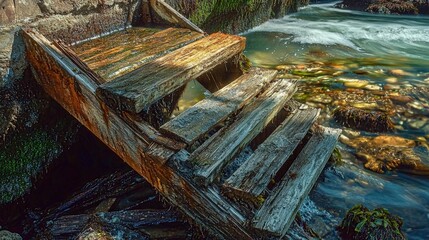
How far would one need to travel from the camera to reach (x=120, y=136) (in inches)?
93.7

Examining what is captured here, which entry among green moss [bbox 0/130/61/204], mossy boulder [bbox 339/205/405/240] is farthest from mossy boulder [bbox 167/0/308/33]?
mossy boulder [bbox 339/205/405/240]

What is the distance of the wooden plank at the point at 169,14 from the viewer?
3750 millimetres

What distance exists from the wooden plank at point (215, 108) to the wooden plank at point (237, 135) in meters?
0.09

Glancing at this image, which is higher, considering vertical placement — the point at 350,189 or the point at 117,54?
the point at 117,54

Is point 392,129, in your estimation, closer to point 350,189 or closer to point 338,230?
point 350,189

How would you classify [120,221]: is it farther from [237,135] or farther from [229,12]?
[229,12]

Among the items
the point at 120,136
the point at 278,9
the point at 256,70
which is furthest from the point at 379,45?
the point at 120,136

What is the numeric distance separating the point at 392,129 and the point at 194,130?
2771 mm

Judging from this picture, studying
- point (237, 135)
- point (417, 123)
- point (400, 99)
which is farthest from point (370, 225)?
point (400, 99)

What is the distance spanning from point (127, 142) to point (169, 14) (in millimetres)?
1995

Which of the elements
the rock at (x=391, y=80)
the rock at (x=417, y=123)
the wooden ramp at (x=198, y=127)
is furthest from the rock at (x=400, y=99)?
the wooden ramp at (x=198, y=127)

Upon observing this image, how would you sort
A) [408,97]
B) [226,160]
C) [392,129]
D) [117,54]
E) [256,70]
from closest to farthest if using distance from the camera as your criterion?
1. [226,160]
2. [117,54]
3. [256,70]
4. [392,129]
5. [408,97]

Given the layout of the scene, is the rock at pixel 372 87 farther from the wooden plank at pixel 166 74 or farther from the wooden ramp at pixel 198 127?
the wooden plank at pixel 166 74

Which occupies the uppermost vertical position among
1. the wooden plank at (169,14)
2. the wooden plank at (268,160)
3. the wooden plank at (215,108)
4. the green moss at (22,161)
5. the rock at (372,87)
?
the wooden plank at (169,14)
